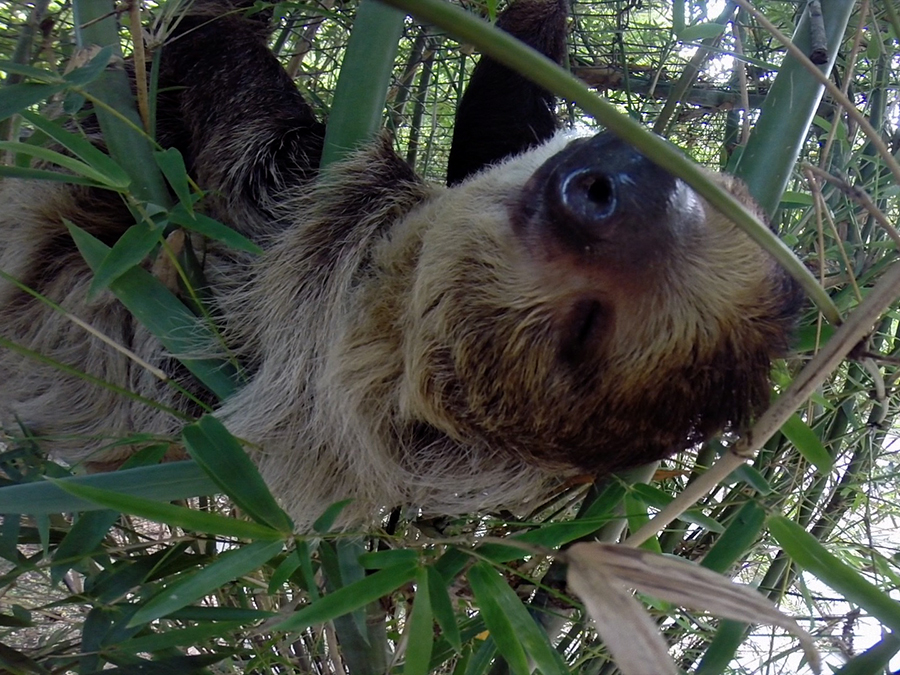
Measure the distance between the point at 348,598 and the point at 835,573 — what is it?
0.84m

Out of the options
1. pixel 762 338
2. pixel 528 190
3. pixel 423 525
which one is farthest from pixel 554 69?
pixel 423 525

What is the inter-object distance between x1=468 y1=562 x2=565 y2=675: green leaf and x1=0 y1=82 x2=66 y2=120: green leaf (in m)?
1.17

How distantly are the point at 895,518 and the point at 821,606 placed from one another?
427 mm

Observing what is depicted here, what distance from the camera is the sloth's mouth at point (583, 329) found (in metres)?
1.63

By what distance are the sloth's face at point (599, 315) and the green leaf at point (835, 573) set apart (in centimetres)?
30

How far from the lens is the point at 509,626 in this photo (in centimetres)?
129

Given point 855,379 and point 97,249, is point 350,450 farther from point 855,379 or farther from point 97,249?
point 855,379

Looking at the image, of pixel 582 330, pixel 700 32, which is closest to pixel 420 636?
pixel 582 330

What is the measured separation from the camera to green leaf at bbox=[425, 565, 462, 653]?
1250mm

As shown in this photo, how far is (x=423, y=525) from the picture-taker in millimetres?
2150

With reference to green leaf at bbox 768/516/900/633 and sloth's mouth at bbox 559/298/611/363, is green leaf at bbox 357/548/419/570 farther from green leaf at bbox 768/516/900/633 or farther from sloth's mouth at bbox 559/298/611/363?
green leaf at bbox 768/516/900/633

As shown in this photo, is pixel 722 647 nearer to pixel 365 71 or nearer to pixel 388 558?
pixel 388 558

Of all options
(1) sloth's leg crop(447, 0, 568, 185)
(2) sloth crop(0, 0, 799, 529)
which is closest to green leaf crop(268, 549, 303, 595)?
(2) sloth crop(0, 0, 799, 529)

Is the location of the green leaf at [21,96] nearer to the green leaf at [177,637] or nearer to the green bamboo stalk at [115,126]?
the green bamboo stalk at [115,126]
